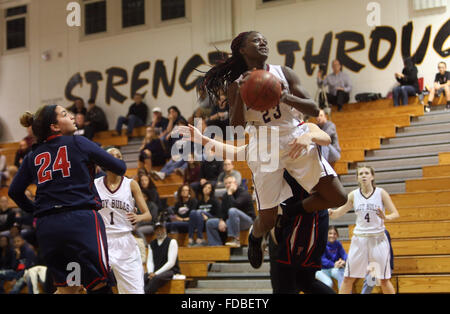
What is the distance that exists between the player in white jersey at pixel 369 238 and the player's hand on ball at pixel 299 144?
3.32 metres

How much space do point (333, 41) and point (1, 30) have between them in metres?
9.72

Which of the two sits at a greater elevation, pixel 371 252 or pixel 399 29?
pixel 399 29

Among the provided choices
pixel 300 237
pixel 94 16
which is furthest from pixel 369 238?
pixel 94 16

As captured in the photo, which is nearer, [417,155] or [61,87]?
[417,155]

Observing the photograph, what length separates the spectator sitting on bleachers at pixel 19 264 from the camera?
31.4 feet

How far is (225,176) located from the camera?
31.8 feet

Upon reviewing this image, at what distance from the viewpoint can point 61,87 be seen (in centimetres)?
1641

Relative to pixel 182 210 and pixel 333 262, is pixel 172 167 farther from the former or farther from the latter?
pixel 333 262

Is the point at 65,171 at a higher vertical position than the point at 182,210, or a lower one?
higher

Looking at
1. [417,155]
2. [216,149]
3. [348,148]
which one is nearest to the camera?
Answer: [216,149]

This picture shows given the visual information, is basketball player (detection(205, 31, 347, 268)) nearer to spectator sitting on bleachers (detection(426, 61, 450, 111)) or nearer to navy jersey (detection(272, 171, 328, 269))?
navy jersey (detection(272, 171, 328, 269))

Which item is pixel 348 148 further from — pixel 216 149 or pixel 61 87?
pixel 61 87

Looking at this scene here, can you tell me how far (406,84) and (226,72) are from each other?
8508 millimetres
